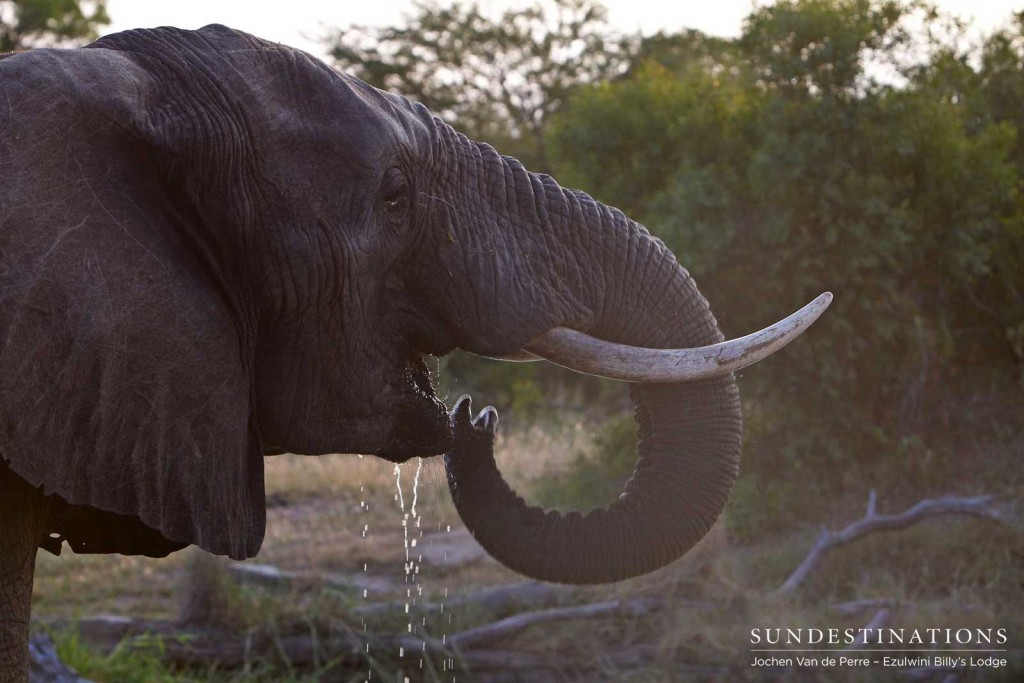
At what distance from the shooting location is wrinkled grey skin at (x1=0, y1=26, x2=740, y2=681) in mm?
2225

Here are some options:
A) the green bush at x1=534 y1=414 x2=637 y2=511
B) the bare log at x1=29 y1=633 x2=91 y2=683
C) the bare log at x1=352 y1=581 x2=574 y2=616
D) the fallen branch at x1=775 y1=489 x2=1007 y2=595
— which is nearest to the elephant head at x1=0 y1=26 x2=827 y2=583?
the bare log at x1=29 y1=633 x2=91 y2=683

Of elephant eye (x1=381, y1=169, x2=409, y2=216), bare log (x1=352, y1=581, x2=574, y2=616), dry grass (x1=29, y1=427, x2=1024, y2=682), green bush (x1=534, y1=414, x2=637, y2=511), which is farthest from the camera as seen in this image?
green bush (x1=534, y1=414, x2=637, y2=511)

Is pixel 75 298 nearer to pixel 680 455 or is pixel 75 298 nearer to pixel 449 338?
pixel 449 338

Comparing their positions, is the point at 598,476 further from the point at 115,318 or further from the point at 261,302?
the point at 115,318

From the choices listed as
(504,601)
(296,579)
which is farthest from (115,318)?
(296,579)

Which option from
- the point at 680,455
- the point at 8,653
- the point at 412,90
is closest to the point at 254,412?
the point at 8,653

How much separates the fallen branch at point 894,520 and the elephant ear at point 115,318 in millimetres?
4248

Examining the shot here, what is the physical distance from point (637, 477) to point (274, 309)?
0.83 metres

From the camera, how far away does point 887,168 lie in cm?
721

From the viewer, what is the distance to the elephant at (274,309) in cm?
223

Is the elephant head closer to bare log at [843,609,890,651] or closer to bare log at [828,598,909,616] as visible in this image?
bare log at [843,609,890,651]

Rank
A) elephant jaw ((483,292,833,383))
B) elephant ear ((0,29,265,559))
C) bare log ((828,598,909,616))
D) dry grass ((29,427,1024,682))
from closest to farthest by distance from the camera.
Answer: elephant ear ((0,29,265,559)) → elephant jaw ((483,292,833,383)) → dry grass ((29,427,1024,682)) → bare log ((828,598,909,616))

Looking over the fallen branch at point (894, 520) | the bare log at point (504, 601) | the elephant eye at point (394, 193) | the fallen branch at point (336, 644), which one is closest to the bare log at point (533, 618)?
the fallen branch at point (336, 644)

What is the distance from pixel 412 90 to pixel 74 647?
40.2ft
